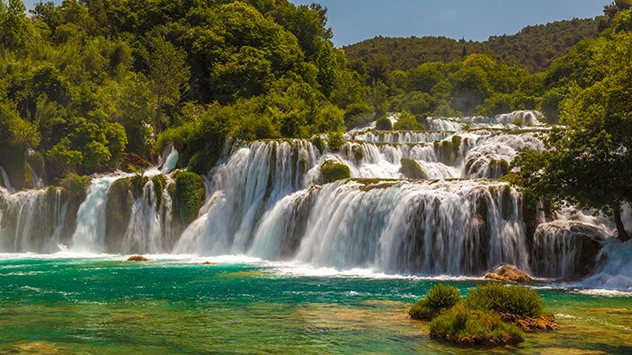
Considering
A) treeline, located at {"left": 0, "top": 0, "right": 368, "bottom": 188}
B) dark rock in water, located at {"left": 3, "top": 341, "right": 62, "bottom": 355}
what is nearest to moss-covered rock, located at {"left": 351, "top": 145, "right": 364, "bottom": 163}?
treeline, located at {"left": 0, "top": 0, "right": 368, "bottom": 188}

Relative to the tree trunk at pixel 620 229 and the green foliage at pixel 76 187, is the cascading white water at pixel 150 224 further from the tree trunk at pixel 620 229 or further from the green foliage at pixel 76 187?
the tree trunk at pixel 620 229

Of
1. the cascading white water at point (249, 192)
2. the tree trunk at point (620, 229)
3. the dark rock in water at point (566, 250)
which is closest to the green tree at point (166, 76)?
the cascading white water at point (249, 192)

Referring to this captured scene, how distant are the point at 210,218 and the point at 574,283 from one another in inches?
1011

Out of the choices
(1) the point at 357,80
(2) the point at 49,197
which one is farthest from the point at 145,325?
(1) the point at 357,80

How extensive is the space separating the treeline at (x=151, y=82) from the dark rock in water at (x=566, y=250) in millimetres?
26080

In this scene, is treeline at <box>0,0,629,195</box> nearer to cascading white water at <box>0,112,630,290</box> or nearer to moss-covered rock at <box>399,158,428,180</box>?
cascading white water at <box>0,112,630,290</box>

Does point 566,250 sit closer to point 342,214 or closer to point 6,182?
point 342,214

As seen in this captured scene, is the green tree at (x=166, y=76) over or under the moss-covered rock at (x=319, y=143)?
over

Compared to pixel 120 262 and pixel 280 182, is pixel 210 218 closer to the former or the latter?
pixel 280 182

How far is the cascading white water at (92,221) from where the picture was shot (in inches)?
1726

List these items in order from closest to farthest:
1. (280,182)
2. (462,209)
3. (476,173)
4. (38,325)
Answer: (38,325) → (462,209) → (476,173) → (280,182)

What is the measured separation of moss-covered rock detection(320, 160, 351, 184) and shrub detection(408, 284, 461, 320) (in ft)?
79.5

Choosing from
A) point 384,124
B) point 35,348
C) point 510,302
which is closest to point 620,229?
point 510,302

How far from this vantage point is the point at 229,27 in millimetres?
69812
